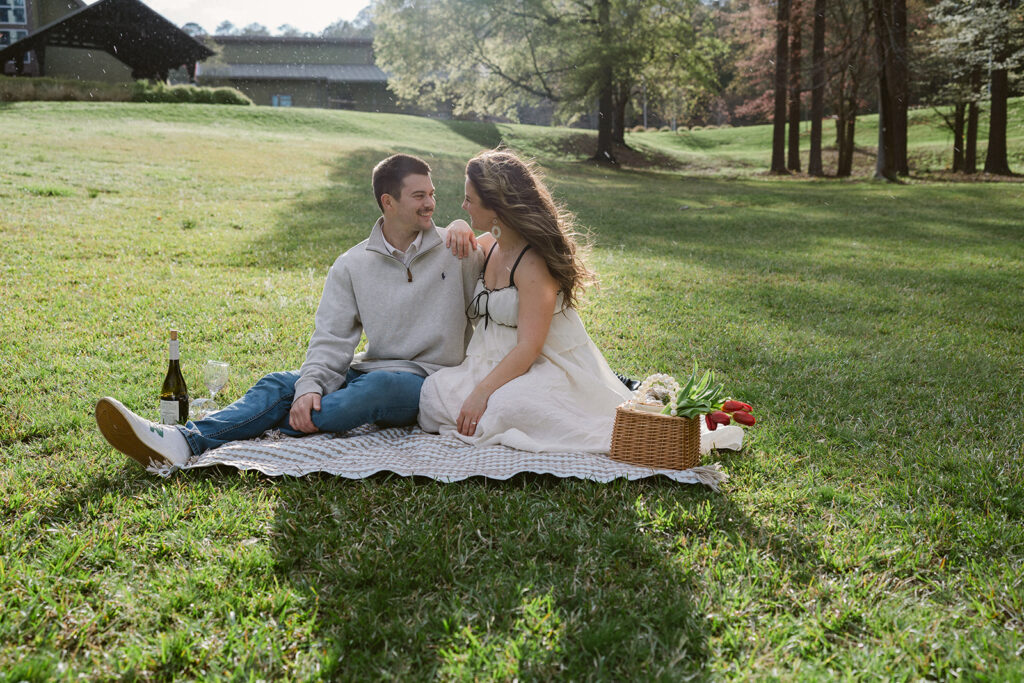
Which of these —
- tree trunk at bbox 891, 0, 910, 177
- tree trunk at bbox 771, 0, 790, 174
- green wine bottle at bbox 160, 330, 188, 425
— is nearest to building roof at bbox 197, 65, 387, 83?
tree trunk at bbox 771, 0, 790, 174

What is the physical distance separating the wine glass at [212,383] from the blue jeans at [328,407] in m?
0.64

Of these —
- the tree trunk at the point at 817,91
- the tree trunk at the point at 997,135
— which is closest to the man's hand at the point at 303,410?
the tree trunk at the point at 817,91

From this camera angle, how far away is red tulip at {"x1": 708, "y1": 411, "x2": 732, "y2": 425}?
3549 mm

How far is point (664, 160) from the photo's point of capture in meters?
33.7

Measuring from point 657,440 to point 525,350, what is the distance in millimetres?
811

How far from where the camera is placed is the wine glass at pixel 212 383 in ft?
14.8

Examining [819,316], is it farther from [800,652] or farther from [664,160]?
[664,160]

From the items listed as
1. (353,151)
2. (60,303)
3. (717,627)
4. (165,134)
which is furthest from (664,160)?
(717,627)

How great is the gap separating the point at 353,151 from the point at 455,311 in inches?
749

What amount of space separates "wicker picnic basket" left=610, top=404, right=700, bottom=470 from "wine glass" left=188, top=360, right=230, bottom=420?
243cm

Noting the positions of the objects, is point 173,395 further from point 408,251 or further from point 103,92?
point 103,92

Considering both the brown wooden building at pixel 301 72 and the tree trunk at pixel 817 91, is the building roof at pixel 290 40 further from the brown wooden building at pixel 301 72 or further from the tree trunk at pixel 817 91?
the tree trunk at pixel 817 91

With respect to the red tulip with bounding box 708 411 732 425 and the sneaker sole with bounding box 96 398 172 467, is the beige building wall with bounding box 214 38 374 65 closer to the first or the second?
the sneaker sole with bounding box 96 398 172 467

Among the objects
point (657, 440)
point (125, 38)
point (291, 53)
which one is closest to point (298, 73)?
point (291, 53)
